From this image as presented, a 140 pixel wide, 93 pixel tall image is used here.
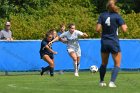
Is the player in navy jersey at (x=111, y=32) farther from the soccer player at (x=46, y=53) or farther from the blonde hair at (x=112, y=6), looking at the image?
the soccer player at (x=46, y=53)

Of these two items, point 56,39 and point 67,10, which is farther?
point 67,10

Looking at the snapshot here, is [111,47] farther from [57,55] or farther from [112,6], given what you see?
[57,55]

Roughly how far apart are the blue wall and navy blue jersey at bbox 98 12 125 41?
838 cm

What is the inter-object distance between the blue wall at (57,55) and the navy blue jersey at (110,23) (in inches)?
330

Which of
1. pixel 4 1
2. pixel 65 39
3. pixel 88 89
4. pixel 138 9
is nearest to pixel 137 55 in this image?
pixel 65 39

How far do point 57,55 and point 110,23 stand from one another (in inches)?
346

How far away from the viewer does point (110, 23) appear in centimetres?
1373

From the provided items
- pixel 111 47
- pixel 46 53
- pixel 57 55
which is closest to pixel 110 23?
pixel 111 47

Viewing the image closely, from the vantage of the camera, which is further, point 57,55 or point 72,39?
point 57,55

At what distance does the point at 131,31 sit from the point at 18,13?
8.54 metres

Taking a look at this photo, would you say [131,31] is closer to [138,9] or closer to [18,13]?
[18,13]

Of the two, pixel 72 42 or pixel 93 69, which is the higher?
pixel 72 42

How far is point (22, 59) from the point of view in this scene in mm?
21938

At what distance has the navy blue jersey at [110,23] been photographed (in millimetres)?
13703
